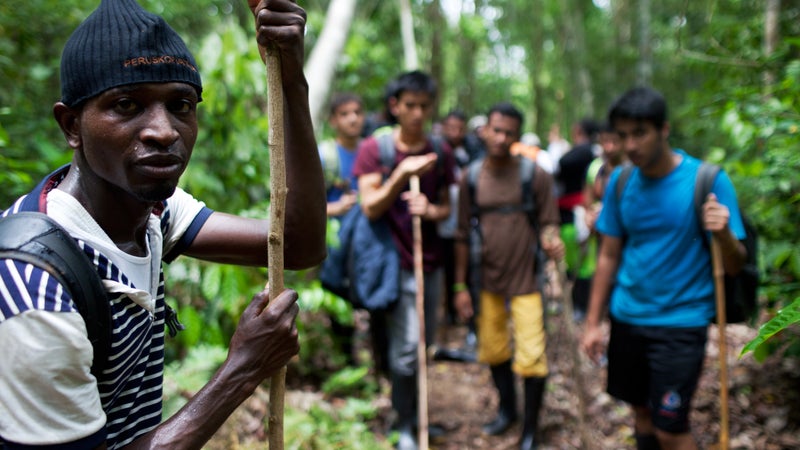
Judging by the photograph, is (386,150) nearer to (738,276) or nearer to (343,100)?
(343,100)

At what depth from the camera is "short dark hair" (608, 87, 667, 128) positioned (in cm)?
334

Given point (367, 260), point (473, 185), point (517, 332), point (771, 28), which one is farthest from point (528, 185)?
point (771, 28)

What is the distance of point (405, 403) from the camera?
430 centimetres

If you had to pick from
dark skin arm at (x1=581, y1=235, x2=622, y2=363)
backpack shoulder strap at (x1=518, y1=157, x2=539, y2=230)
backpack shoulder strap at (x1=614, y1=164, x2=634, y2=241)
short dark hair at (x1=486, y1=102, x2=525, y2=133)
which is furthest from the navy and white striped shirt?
short dark hair at (x1=486, y1=102, x2=525, y2=133)

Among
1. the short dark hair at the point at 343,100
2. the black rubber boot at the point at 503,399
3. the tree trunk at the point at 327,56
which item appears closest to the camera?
the black rubber boot at the point at 503,399

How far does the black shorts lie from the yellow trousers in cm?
93

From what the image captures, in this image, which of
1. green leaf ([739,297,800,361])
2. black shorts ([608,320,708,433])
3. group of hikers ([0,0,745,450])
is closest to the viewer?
group of hikers ([0,0,745,450])

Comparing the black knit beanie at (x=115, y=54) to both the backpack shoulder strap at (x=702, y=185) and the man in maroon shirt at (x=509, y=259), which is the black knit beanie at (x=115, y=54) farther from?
the man in maroon shirt at (x=509, y=259)

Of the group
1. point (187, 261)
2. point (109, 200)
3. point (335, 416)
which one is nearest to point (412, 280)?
point (335, 416)

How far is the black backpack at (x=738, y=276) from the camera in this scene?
10.4 feet

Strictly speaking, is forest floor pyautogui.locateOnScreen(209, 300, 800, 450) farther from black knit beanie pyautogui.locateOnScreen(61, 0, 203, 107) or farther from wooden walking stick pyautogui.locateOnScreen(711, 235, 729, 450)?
black knit beanie pyautogui.locateOnScreen(61, 0, 203, 107)

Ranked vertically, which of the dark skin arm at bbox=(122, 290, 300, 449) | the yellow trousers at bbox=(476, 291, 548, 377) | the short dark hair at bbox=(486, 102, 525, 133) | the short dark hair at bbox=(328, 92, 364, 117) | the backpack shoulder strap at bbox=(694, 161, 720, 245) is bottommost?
the yellow trousers at bbox=(476, 291, 548, 377)

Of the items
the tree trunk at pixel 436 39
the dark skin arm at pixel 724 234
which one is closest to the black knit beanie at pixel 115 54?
the dark skin arm at pixel 724 234

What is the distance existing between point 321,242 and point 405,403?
271 centimetres
